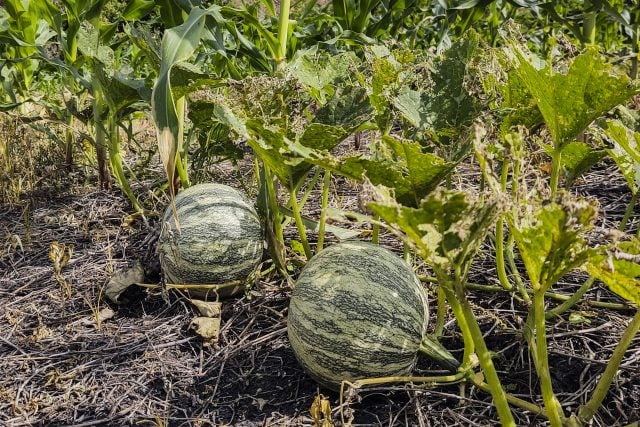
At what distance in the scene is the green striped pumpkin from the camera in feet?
5.54

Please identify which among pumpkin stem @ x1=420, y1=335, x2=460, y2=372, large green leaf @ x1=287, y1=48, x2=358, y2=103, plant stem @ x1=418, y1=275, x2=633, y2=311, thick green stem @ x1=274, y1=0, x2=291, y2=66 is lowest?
pumpkin stem @ x1=420, y1=335, x2=460, y2=372

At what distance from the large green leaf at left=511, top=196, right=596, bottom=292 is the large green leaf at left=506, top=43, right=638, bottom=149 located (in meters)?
0.45

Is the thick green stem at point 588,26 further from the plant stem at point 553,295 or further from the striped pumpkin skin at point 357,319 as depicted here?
the striped pumpkin skin at point 357,319

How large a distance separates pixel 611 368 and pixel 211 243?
1.47 meters

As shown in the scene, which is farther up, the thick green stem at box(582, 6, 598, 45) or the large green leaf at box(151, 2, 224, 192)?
the thick green stem at box(582, 6, 598, 45)

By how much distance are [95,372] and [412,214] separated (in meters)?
1.47

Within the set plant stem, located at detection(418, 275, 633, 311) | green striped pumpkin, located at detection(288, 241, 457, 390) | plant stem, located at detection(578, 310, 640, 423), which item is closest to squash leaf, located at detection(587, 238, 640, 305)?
plant stem, located at detection(578, 310, 640, 423)

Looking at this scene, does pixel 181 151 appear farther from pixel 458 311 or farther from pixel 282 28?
pixel 458 311

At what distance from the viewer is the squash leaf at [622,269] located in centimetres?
115

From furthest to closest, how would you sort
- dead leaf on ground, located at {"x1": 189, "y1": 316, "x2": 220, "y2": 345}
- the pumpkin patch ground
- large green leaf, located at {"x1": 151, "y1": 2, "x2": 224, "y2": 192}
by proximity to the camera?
dead leaf on ground, located at {"x1": 189, "y1": 316, "x2": 220, "y2": 345} < the pumpkin patch ground < large green leaf, located at {"x1": 151, "y1": 2, "x2": 224, "y2": 192}

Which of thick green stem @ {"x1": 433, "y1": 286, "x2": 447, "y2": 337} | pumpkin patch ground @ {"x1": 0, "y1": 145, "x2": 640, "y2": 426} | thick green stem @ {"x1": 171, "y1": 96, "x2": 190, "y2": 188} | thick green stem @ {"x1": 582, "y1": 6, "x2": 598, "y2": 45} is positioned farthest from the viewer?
thick green stem @ {"x1": 582, "y1": 6, "x2": 598, "y2": 45}

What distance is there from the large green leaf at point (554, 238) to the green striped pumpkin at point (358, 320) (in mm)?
536

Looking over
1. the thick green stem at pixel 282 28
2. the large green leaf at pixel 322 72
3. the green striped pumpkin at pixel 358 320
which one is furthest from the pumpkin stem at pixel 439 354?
the thick green stem at pixel 282 28

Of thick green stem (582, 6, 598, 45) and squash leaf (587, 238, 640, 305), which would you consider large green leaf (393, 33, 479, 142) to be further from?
thick green stem (582, 6, 598, 45)
